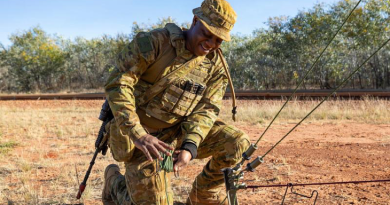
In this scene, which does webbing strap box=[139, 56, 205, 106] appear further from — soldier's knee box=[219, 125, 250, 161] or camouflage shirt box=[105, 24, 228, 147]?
soldier's knee box=[219, 125, 250, 161]

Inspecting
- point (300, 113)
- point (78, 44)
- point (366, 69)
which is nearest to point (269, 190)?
point (300, 113)

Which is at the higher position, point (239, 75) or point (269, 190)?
point (239, 75)

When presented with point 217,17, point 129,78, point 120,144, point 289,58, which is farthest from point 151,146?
point 289,58

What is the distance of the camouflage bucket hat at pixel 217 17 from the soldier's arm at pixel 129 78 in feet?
1.45

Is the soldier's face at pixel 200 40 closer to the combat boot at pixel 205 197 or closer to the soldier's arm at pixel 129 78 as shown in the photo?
the soldier's arm at pixel 129 78

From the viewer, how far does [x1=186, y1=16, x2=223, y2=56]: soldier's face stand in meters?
3.25

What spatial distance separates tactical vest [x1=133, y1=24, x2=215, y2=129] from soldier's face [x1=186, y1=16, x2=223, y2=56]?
0.21ft

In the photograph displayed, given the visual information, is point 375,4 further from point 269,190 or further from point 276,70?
point 269,190

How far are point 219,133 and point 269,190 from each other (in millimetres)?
1050

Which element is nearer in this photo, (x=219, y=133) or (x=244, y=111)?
(x=219, y=133)

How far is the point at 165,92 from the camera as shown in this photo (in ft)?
11.2

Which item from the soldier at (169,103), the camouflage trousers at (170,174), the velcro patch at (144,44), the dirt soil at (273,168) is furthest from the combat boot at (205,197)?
the velcro patch at (144,44)

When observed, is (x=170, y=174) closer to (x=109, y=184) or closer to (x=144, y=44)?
(x=109, y=184)

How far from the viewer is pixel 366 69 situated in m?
18.4
